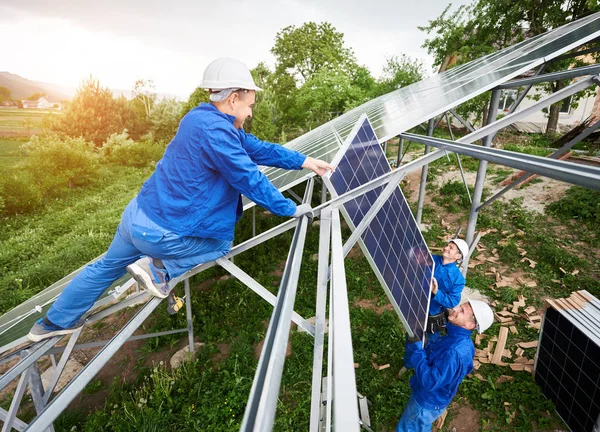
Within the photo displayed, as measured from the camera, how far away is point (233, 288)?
22.7 ft

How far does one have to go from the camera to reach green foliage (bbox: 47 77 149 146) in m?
23.9

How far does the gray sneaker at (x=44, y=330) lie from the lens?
8.10 feet

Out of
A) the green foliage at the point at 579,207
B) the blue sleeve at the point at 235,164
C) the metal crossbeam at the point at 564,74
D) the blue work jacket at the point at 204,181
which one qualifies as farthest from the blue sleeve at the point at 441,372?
the green foliage at the point at 579,207

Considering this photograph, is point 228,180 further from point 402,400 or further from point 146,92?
point 146,92

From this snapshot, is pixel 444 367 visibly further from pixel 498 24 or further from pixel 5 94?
pixel 5 94

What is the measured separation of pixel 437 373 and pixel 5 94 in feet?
91.1

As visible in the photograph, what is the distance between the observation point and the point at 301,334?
5395 mm

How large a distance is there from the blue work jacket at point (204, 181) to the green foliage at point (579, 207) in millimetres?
9777

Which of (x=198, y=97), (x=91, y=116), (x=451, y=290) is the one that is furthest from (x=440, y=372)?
(x=91, y=116)

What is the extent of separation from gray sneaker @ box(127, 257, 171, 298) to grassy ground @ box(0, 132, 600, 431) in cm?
270

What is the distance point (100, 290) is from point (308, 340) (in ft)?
12.3

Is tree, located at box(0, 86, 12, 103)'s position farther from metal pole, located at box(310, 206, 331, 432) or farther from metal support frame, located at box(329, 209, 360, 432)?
metal support frame, located at box(329, 209, 360, 432)

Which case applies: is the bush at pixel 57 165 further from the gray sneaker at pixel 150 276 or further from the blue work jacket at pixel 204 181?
the blue work jacket at pixel 204 181

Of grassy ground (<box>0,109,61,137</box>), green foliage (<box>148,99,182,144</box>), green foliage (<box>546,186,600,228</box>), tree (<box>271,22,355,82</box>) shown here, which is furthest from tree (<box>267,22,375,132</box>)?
grassy ground (<box>0,109,61,137</box>)
